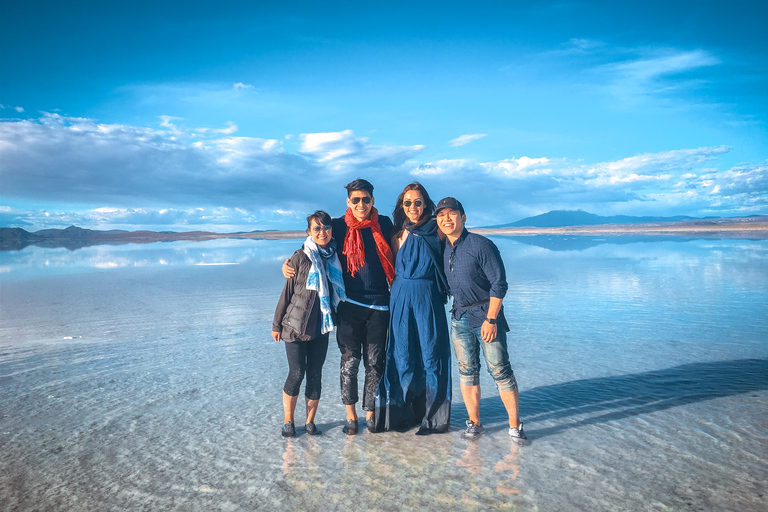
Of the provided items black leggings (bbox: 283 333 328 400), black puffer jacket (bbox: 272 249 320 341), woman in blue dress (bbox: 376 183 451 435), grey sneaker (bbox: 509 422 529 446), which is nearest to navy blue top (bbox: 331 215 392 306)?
woman in blue dress (bbox: 376 183 451 435)

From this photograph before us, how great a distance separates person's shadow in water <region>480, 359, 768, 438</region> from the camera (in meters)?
3.99

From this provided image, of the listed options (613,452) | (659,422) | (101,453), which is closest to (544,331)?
(659,422)

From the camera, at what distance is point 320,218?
357 cm

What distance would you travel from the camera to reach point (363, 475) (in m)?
Result: 3.10

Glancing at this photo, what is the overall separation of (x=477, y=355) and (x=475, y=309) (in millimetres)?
381

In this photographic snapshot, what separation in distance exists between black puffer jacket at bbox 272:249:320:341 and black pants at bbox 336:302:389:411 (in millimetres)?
230

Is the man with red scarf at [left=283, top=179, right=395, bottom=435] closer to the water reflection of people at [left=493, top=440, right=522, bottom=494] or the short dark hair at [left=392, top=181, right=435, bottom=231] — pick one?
the short dark hair at [left=392, top=181, right=435, bottom=231]

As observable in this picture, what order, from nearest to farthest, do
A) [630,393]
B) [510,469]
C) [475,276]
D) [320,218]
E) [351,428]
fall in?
1. [510,469]
2. [475,276]
3. [320,218]
4. [351,428]
5. [630,393]

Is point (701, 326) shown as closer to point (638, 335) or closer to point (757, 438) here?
point (638, 335)

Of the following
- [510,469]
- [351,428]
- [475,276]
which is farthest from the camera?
[351,428]

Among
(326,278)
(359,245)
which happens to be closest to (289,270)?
(326,278)

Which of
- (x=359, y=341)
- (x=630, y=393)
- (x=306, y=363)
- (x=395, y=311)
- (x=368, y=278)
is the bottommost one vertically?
(x=630, y=393)

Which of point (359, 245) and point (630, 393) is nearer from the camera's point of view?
point (359, 245)

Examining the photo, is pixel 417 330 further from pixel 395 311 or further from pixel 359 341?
pixel 359 341
